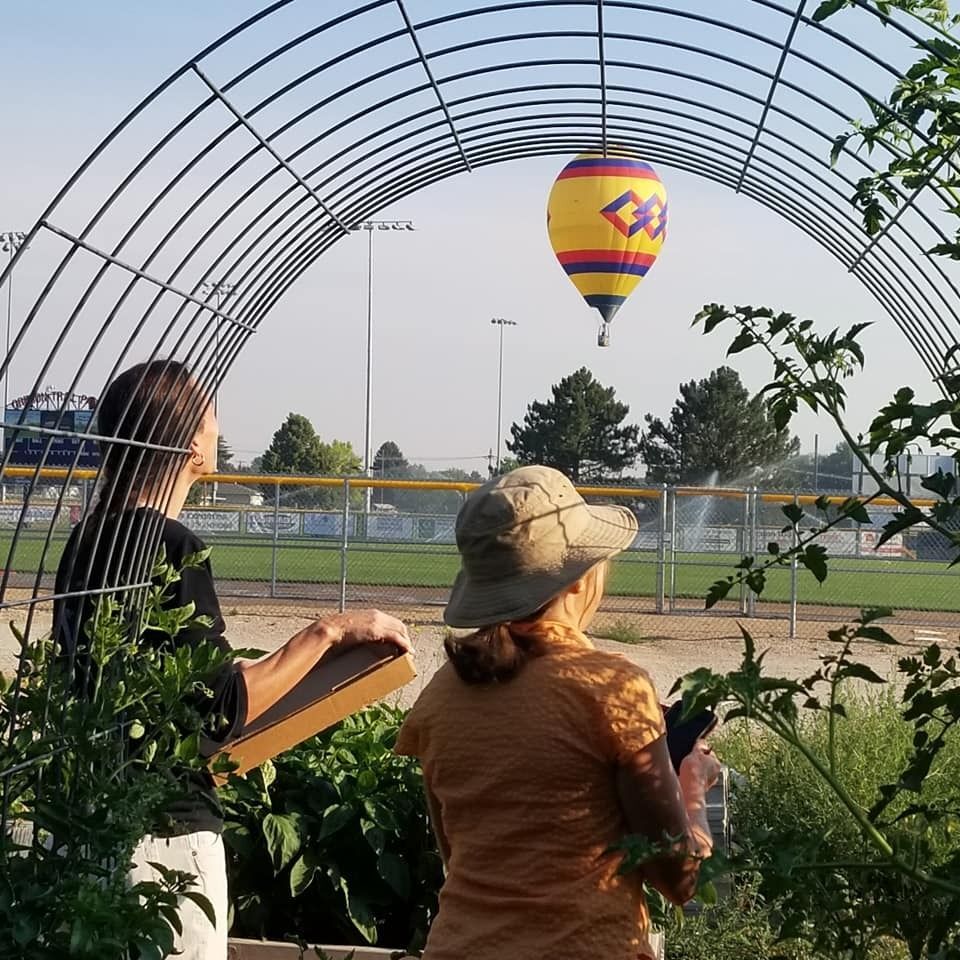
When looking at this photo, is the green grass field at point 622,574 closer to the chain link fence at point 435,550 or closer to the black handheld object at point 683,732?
the chain link fence at point 435,550

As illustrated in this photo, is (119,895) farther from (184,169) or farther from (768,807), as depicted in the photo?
(768,807)

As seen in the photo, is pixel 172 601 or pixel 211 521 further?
pixel 211 521

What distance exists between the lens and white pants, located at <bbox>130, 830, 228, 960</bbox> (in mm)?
2893

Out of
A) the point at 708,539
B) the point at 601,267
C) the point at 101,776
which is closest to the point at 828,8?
the point at 101,776

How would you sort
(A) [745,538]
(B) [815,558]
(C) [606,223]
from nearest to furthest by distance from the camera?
(B) [815,558], (C) [606,223], (A) [745,538]

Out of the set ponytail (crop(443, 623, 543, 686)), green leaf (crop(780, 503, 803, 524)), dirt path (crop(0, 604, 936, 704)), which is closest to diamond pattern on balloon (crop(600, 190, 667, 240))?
dirt path (crop(0, 604, 936, 704))

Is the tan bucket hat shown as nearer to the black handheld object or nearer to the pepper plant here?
the black handheld object

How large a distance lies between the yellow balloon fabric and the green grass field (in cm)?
752

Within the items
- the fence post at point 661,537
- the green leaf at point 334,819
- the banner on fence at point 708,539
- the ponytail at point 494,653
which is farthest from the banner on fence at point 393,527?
the ponytail at point 494,653

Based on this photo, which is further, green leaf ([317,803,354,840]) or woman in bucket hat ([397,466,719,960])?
green leaf ([317,803,354,840])

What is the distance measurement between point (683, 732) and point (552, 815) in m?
0.34

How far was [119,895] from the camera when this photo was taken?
2484mm

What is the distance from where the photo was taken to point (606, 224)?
16.1 meters

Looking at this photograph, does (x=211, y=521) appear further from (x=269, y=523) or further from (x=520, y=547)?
(x=520, y=547)
